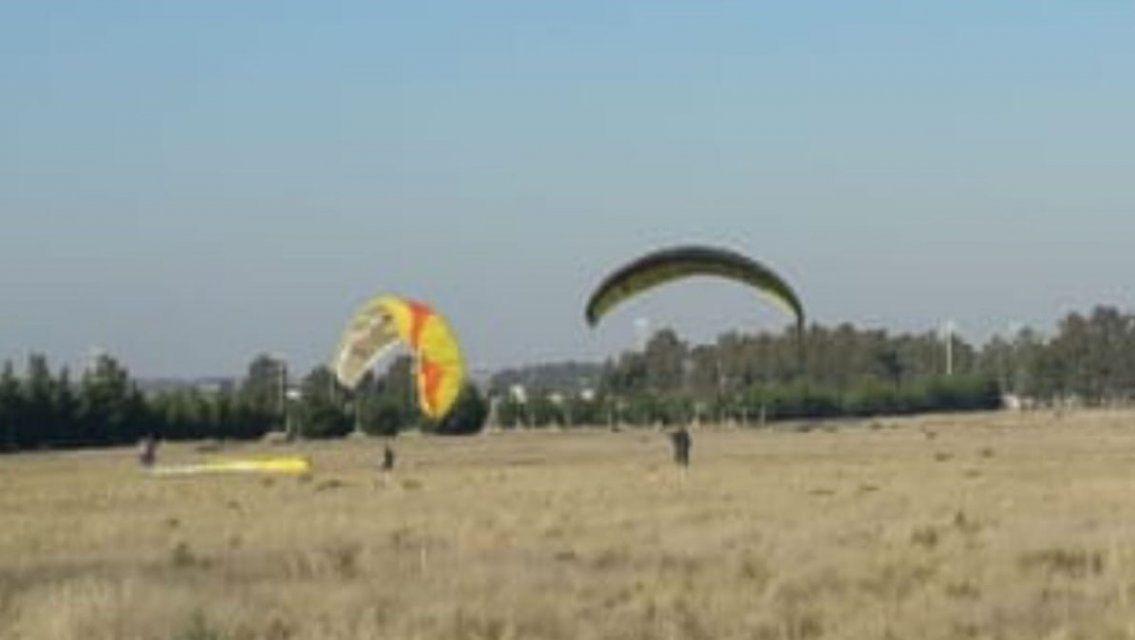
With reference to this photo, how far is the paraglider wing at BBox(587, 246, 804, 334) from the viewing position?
34.9 m

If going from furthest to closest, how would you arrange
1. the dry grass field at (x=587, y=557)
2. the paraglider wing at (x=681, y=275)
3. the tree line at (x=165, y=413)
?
1. the tree line at (x=165, y=413)
2. the paraglider wing at (x=681, y=275)
3. the dry grass field at (x=587, y=557)

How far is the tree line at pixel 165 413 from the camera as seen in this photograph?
377 feet

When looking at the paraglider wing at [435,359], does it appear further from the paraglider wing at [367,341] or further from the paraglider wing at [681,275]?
the paraglider wing at [681,275]

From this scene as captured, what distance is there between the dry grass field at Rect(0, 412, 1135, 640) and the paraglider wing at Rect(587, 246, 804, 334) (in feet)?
10.6

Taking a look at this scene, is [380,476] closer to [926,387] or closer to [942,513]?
[942,513]

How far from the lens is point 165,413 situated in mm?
123500

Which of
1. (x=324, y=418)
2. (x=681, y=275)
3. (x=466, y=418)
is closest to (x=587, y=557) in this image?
(x=681, y=275)

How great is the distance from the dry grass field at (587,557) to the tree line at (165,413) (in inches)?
2466

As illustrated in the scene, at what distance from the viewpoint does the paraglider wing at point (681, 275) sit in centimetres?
3488

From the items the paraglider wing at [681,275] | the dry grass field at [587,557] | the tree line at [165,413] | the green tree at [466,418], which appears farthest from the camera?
the green tree at [466,418]

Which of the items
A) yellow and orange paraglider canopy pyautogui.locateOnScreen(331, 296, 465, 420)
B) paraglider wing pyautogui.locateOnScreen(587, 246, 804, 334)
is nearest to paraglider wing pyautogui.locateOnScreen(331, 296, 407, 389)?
yellow and orange paraglider canopy pyautogui.locateOnScreen(331, 296, 465, 420)

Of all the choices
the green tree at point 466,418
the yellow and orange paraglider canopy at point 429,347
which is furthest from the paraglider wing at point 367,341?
the green tree at point 466,418

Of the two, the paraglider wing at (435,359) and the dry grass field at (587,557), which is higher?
the paraglider wing at (435,359)

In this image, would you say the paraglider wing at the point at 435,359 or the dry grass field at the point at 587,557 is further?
the paraglider wing at the point at 435,359
